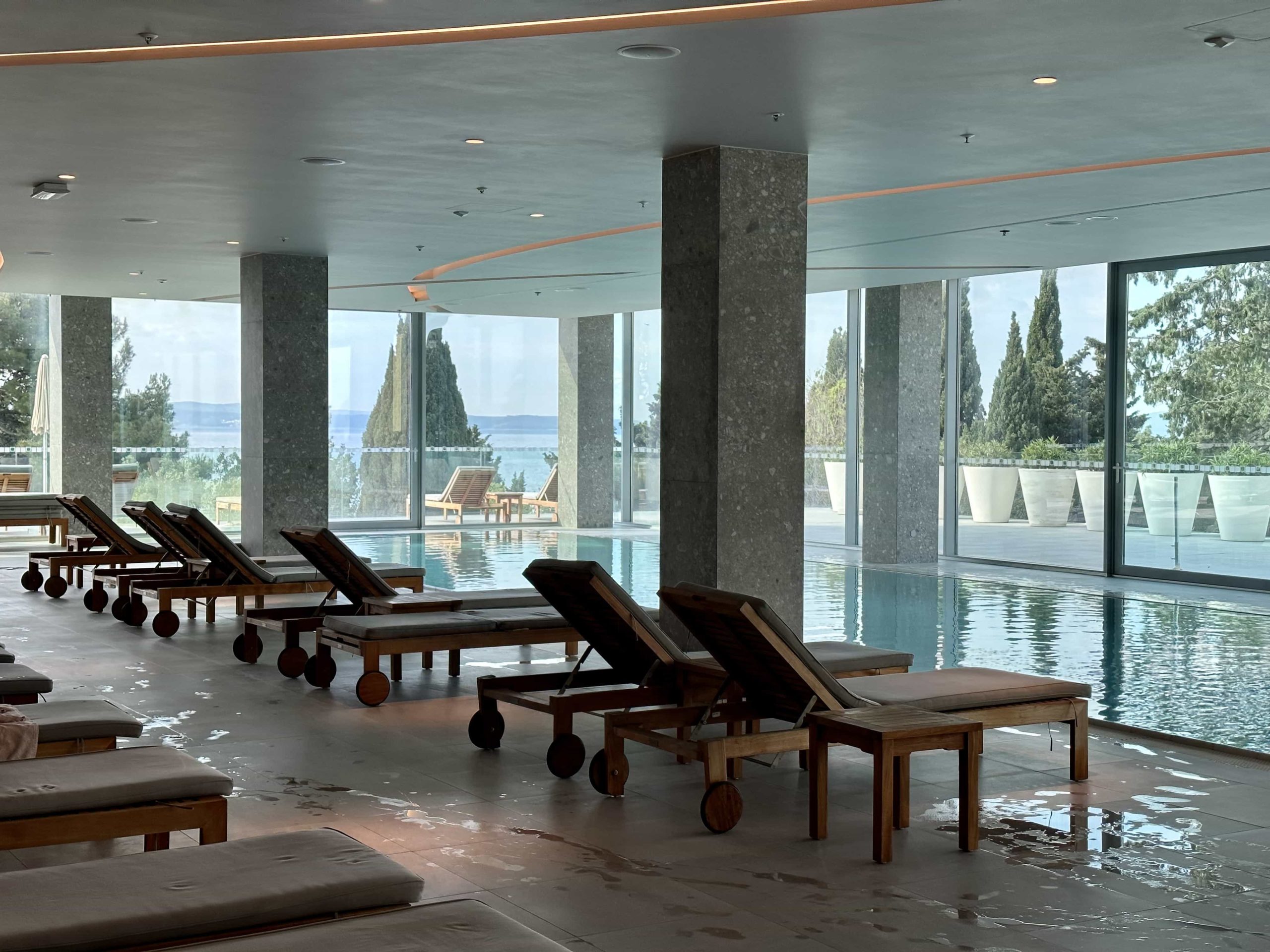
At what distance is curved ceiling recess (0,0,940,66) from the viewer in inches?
214

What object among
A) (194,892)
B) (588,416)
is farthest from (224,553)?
(588,416)

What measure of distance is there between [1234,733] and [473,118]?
5092 mm

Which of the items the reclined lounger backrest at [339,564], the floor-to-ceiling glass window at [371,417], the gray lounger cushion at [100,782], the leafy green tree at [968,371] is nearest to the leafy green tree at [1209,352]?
the leafy green tree at [968,371]

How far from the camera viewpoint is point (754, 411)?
824cm

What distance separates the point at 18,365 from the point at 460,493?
6902mm

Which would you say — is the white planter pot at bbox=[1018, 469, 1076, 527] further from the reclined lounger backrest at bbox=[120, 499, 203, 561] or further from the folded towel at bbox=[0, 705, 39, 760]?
the folded towel at bbox=[0, 705, 39, 760]

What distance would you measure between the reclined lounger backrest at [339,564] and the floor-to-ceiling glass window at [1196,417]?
30.6 ft

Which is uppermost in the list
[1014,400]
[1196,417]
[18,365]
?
[18,365]

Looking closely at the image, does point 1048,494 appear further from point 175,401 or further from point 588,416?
point 175,401

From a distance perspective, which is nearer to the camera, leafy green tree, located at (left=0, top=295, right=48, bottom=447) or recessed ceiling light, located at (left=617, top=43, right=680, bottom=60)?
recessed ceiling light, located at (left=617, top=43, right=680, bottom=60)

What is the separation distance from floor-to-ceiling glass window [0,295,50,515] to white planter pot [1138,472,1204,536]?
15.0 metres

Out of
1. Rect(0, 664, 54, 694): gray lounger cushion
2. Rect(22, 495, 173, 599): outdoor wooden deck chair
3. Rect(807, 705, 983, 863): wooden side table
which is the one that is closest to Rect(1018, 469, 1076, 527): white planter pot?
Rect(22, 495, 173, 599): outdoor wooden deck chair

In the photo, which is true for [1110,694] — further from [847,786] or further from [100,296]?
[100,296]

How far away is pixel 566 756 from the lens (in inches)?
237
